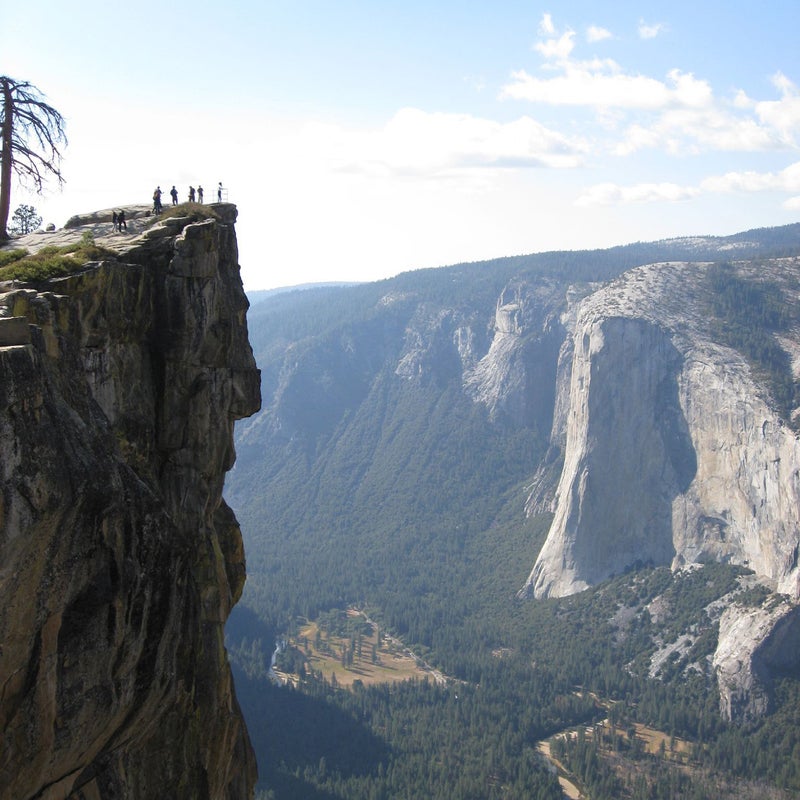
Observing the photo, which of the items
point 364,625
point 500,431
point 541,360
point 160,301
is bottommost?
point 364,625

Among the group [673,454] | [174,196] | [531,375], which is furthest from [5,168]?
[531,375]

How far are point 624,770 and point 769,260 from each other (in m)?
92.5

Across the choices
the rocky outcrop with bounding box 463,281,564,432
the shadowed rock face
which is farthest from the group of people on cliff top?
the rocky outcrop with bounding box 463,281,564,432

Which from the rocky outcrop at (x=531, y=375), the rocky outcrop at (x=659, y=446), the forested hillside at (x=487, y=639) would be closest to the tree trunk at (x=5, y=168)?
the forested hillside at (x=487, y=639)

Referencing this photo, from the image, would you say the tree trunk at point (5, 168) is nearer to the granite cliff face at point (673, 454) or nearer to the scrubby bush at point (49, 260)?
the scrubby bush at point (49, 260)

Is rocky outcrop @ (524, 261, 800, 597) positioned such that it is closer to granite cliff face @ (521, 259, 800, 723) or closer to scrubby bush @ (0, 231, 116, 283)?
granite cliff face @ (521, 259, 800, 723)

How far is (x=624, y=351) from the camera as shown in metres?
132

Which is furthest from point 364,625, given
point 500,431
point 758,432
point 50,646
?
point 50,646

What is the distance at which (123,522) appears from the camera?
594 inches

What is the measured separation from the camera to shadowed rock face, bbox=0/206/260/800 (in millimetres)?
13477

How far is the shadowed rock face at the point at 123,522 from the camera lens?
13477 mm

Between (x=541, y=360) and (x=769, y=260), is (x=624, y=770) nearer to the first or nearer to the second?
(x=769, y=260)

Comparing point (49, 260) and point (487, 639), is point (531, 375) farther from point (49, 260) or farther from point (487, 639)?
point (49, 260)

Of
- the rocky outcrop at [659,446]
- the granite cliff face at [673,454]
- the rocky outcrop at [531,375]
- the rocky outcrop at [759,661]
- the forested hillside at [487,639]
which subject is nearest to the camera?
the forested hillside at [487,639]
